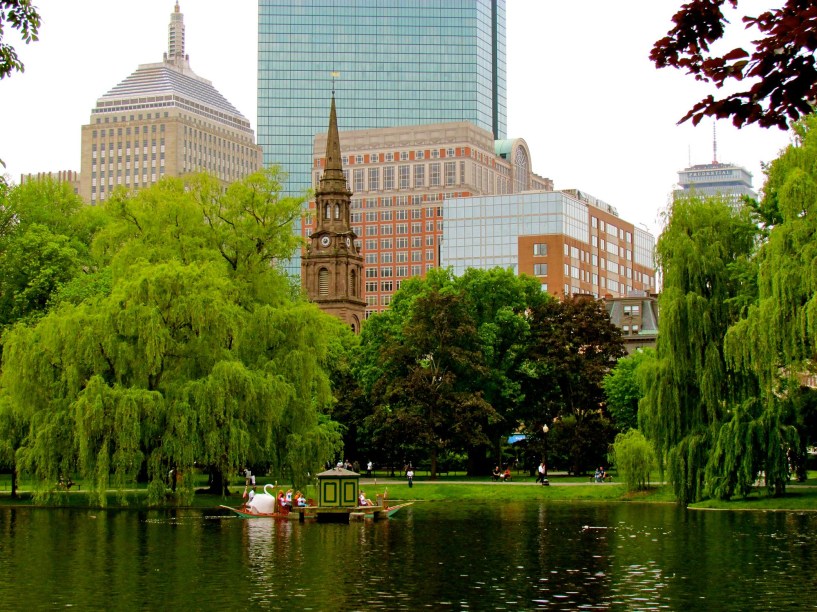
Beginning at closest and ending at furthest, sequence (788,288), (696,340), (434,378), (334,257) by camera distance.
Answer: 1. (788,288)
2. (696,340)
3. (434,378)
4. (334,257)

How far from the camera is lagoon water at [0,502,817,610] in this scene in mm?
26375

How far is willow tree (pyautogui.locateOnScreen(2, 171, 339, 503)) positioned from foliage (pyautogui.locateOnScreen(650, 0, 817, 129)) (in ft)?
145

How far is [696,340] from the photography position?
175 feet

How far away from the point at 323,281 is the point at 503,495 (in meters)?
102

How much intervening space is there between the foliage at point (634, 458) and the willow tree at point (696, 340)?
25.9ft

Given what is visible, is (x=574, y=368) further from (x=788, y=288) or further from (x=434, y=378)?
(x=788, y=288)

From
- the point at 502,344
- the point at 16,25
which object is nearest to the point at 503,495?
the point at 502,344

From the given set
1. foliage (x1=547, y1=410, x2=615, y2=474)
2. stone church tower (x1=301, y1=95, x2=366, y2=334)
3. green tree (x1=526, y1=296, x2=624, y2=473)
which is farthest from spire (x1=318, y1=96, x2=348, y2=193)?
foliage (x1=547, y1=410, x2=615, y2=474)

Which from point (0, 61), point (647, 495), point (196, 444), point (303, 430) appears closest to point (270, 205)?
point (303, 430)

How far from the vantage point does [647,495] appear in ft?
212

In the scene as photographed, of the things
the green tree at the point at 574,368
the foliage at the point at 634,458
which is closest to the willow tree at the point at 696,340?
the foliage at the point at 634,458

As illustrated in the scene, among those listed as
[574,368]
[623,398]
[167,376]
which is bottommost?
[623,398]

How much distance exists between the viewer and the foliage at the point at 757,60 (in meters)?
9.27

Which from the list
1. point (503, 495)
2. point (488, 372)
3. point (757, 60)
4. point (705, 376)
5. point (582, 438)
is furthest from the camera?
point (488, 372)
